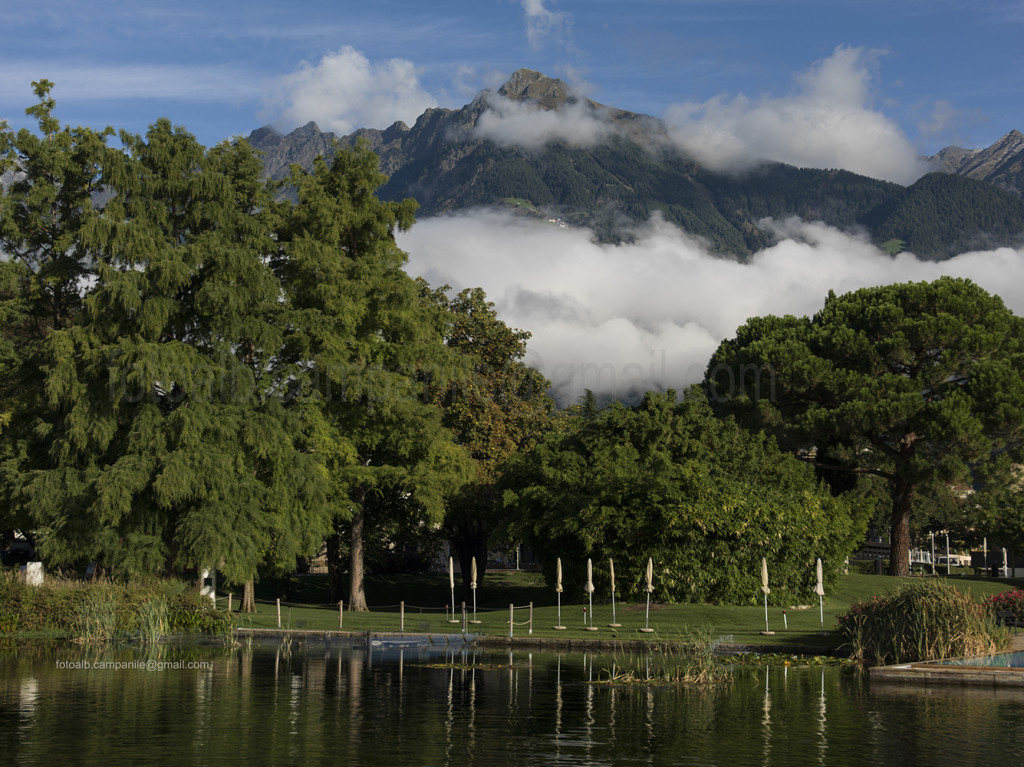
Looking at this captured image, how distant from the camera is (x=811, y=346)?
5347 cm

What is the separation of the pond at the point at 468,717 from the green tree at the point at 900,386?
92.5ft

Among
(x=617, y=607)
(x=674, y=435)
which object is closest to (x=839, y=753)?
(x=617, y=607)

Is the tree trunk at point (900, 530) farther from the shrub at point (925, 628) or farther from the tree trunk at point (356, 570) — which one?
the shrub at point (925, 628)

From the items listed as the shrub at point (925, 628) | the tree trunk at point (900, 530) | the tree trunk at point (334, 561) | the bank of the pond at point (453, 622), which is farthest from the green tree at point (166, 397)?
the tree trunk at point (900, 530)

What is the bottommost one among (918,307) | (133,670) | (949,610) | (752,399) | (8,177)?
(133,670)

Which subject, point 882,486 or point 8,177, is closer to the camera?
point 8,177

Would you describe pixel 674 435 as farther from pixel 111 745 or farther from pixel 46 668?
pixel 111 745

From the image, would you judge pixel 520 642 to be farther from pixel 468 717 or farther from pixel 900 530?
pixel 900 530

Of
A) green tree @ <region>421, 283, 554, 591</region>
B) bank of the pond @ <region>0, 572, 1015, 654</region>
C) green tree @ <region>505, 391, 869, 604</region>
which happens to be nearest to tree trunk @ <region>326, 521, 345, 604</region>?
green tree @ <region>421, 283, 554, 591</region>

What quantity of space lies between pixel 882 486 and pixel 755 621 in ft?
190

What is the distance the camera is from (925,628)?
21984 millimetres

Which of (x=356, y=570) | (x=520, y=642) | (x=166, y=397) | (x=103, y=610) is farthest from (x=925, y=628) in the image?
(x=166, y=397)

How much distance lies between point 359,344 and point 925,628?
26280 mm

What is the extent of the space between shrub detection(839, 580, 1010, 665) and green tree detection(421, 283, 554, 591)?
2338cm
